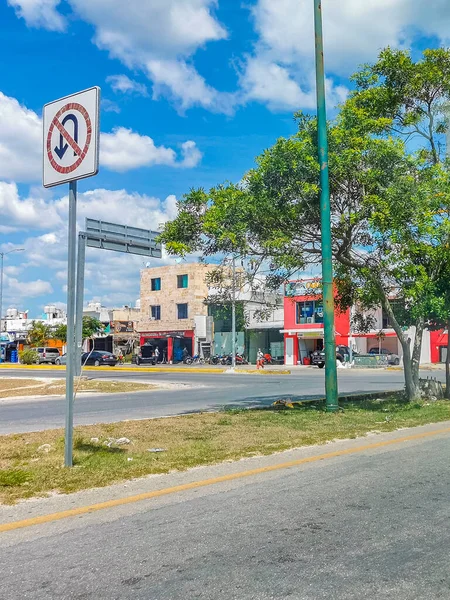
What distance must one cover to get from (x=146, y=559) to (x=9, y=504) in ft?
7.50

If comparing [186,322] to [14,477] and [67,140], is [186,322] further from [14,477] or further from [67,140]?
[14,477]

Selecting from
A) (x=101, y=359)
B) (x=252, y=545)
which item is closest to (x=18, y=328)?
(x=101, y=359)

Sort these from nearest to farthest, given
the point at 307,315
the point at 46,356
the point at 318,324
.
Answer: the point at 318,324 < the point at 307,315 < the point at 46,356

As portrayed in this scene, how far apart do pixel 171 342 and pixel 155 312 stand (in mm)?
4288

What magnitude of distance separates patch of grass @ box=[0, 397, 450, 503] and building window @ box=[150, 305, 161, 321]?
55.2m

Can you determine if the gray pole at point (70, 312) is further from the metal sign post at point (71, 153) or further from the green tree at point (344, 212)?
the green tree at point (344, 212)

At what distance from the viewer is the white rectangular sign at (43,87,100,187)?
7.79m

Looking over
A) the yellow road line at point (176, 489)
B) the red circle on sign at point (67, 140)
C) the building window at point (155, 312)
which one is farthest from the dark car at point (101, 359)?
the red circle on sign at point (67, 140)

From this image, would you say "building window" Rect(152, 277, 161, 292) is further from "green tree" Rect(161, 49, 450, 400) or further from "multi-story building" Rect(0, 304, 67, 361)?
"green tree" Rect(161, 49, 450, 400)

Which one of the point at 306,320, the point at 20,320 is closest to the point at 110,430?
the point at 306,320

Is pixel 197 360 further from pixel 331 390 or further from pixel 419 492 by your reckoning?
pixel 419 492

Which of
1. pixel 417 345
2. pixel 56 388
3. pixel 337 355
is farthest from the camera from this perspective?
pixel 337 355

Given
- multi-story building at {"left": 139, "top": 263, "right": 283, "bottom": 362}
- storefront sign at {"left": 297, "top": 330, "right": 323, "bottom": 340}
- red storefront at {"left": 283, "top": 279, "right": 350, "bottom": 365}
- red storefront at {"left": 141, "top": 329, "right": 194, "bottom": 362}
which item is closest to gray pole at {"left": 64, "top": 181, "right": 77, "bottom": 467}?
red storefront at {"left": 283, "top": 279, "right": 350, "bottom": 365}

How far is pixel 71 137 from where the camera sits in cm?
Result: 802
